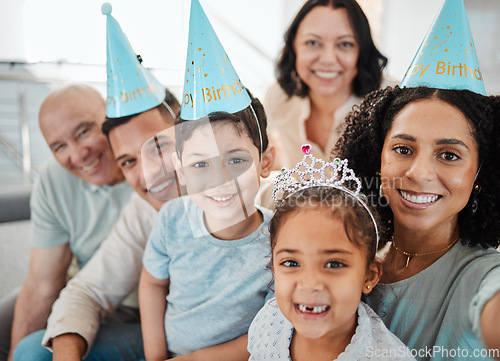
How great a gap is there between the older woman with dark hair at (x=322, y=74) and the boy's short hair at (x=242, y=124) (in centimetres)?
19

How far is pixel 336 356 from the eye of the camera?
2.23 feet

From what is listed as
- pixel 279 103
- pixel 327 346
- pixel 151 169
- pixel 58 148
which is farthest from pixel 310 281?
pixel 58 148

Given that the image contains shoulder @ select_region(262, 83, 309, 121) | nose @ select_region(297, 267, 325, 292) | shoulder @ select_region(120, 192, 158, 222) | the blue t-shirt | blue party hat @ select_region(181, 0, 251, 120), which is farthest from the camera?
shoulder @ select_region(262, 83, 309, 121)

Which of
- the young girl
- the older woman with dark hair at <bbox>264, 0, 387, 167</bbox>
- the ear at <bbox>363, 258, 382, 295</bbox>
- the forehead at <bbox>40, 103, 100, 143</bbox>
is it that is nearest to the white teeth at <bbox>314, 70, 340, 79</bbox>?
the older woman with dark hair at <bbox>264, 0, 387, 167</bbox>

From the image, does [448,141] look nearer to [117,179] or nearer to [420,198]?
[420,198]

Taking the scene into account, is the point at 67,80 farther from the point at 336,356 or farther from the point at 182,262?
the point at 336,356

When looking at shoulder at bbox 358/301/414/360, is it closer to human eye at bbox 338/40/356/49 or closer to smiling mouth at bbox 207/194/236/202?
smiling mouth at bbox 207/194/236/202

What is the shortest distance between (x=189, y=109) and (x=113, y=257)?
478mm

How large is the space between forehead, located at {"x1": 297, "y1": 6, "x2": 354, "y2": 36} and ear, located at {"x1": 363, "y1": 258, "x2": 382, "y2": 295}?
0.51 m

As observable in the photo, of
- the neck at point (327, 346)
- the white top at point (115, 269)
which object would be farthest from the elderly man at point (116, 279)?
the neck at point (327, 346)

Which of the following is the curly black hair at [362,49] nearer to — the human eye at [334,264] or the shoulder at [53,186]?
the human eye at [334,264]

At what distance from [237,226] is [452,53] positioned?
45 centimetres

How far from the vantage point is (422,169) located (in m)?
0.65

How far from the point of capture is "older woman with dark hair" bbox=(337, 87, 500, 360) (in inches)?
25.6
